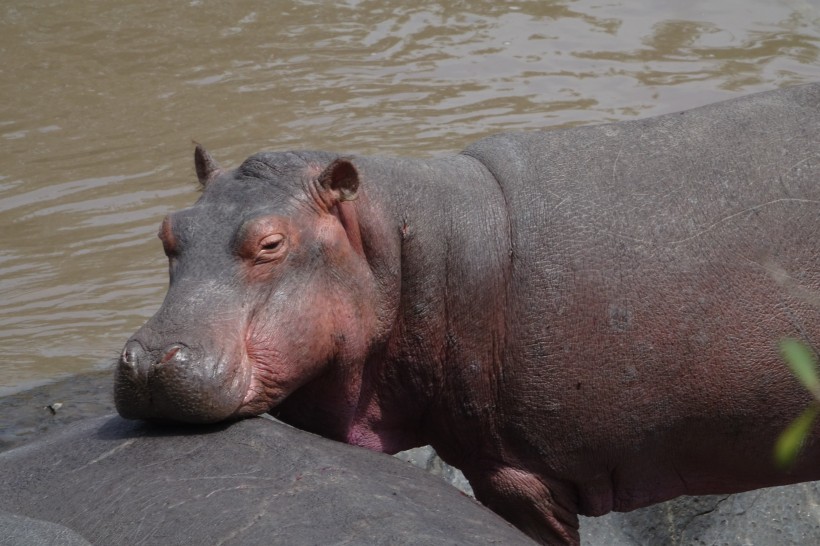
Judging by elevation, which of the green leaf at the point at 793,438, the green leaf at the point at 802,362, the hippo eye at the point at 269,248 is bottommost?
the green leaf at the point at 793,438

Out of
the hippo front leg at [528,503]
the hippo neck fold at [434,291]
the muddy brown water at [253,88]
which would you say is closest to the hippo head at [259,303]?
the hippo neck fold at [434,291]

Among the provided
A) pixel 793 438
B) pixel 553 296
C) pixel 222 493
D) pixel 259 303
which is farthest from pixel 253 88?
pixel 222 493

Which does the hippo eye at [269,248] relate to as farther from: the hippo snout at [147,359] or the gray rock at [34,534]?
the gray rock at [34,534]

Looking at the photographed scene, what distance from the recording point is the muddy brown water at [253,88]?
33.4ft

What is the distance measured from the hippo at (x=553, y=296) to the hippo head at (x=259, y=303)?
1 cm

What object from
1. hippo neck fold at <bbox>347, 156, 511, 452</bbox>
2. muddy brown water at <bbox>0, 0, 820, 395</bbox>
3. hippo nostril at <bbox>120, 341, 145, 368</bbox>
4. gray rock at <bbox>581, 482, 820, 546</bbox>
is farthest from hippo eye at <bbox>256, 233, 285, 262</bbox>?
muddy brown water at <bbox>0, 0, 820, 395</bbox>

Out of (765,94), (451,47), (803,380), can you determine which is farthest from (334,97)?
(803,380)

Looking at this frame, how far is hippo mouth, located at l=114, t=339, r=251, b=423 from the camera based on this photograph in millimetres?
4227

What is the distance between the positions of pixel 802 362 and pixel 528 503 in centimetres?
120

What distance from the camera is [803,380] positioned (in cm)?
485

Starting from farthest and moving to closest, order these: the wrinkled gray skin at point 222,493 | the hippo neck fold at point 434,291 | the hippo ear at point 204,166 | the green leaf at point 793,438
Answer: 1. the hippo ear at point 204,166
2. the hippo neck fold at point 434,291
3. the green leaf at point 793,438
4. the wrinkled gray skin at point 222,493

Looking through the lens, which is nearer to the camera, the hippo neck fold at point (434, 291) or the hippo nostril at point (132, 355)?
the hippo nostril at point (132, 355)

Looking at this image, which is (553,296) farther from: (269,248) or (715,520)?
(715,520)

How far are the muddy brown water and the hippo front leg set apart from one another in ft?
14.3
